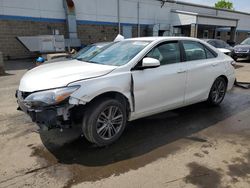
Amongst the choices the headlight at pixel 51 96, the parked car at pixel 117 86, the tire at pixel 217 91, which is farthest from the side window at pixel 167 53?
the headlight at pixel 51 96

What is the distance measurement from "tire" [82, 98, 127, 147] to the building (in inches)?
598

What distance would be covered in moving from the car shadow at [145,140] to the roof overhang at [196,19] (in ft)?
65.9

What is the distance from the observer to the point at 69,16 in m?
18.0

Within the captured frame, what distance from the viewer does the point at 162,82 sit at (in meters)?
4.02

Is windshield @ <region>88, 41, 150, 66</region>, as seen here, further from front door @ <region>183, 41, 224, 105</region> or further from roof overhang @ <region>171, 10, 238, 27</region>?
roof overhang @ <region>171, 10, 238, 27</region>

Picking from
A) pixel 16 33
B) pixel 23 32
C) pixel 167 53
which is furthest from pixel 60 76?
pixel 23 32

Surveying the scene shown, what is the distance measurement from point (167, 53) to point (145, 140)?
1630 mm

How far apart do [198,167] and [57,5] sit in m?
17.8

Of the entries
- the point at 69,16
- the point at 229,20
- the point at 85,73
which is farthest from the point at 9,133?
the point at 229,20

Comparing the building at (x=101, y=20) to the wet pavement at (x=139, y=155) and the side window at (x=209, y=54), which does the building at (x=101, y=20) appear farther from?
the side window at (x=209, y=54)

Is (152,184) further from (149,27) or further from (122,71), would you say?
(149,27)

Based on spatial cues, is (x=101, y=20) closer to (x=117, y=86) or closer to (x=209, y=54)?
(x=209, y=54)

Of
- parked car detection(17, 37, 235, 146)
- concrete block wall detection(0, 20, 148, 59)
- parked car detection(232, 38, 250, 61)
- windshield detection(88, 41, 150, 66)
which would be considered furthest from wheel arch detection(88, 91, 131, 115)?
concrete block wall detection(0, 20, 148, 59)

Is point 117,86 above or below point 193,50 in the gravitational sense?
Result: below
